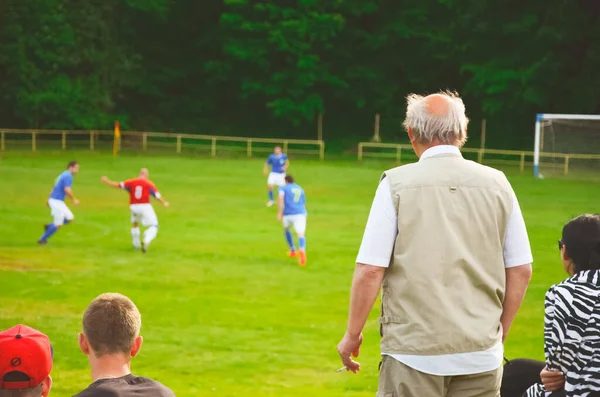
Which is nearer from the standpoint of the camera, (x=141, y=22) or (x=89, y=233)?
(x=89, y=233)

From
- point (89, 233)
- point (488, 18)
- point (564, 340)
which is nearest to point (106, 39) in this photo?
point (488, 18)

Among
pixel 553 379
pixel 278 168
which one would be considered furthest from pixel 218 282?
pixel 278 168

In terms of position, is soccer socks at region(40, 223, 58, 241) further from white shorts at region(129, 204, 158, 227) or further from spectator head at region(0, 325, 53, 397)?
spectator head at region(0, 325, 53, 397)

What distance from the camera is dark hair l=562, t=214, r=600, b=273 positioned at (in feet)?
16.5

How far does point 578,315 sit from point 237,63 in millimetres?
61187

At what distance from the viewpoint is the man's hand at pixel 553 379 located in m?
5.13

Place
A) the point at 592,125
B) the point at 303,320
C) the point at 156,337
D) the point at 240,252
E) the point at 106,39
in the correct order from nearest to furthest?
the point at 156,337
the point at 303,320
the point at 240,252
the point at 592,125
the point at 106,39

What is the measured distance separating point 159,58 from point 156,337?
2214 inches

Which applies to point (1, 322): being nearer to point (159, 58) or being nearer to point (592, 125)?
point (592, 125)

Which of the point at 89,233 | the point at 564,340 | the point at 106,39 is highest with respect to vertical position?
the point at 106,39

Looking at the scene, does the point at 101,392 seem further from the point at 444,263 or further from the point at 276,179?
the point at 276,179

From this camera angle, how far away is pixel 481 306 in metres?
4.72

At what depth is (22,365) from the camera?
412 cm

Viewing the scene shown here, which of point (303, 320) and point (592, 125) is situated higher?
point (592, 125)
